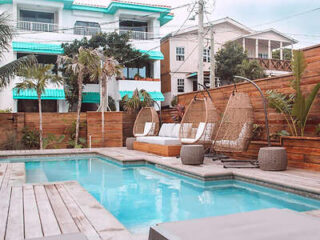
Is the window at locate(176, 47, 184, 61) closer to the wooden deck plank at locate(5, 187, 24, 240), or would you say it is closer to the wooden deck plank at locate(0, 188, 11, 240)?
the wooden deck plank at locate(0, 188, 11, 240)

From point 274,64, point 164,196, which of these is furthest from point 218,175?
point 274,64

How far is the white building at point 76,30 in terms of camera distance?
16.9m

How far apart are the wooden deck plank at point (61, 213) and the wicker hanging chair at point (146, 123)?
6625 millimetres

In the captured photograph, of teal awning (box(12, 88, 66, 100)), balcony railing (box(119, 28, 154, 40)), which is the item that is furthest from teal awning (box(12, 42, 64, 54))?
balcony railing (box(119, 28, 154, 40))

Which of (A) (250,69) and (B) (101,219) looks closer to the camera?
(B) (101,219)

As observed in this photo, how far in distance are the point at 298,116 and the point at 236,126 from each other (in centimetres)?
134

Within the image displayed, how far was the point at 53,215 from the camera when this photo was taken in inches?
123

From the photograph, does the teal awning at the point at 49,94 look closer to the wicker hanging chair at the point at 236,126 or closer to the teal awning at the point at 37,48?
the teal awning at the point at 37,48

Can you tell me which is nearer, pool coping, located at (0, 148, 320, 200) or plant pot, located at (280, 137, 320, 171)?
pool coping, located at (0, 148, 320, 200)

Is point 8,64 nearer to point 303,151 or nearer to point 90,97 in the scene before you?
point 90,97

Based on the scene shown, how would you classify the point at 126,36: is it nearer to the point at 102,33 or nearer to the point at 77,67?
the point at 102,33

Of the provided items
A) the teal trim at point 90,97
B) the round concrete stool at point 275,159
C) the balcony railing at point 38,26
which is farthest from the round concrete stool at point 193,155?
the balcony railing at point 38,26

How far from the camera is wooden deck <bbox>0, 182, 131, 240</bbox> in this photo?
261 cm

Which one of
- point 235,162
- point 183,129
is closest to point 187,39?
point 183,129
